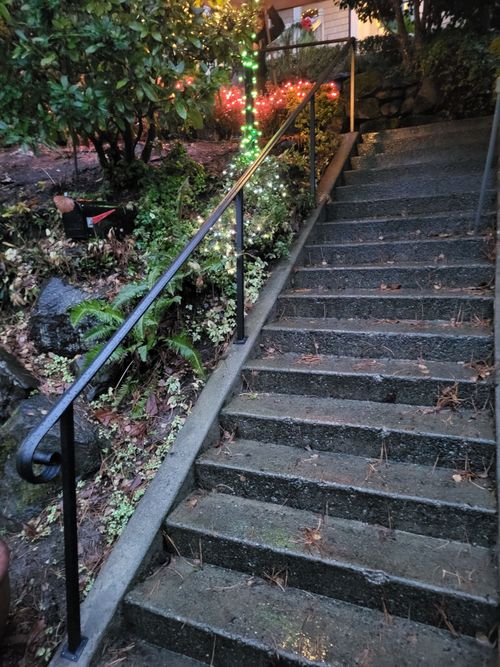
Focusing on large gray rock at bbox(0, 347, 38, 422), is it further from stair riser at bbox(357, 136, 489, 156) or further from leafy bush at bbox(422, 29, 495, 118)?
leafy bush at bbox(422, 29, 495, 118)

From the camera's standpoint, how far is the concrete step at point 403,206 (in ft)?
11.9

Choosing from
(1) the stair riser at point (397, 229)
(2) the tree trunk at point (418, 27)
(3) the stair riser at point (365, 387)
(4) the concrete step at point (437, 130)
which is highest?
(2) the tree trunk at point (418, 27)

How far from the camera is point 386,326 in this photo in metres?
2.76

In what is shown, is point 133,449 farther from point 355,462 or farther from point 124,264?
point 124,264

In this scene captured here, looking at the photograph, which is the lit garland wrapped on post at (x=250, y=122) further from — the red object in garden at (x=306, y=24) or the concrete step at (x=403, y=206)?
the red object in garden at (x=306, y=24)

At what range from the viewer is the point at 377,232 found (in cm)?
366

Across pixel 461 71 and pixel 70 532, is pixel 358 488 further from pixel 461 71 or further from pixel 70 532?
pixel 461 71

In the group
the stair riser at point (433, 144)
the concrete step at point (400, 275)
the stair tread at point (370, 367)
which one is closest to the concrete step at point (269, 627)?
the stair tread at point (370, 367)

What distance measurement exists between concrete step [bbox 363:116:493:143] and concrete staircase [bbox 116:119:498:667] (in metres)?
2.16

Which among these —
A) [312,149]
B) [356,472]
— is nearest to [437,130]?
[312,149]

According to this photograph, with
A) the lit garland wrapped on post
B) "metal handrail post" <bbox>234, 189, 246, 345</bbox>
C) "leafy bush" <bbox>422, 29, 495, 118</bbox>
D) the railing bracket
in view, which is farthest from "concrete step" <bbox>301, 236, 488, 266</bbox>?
"leafy bush" <bbox>422, 29, 495, 118</bbox>

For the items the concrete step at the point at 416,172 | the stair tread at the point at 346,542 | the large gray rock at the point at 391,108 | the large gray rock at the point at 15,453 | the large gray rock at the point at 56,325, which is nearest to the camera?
the stair tread at the point at 346,542

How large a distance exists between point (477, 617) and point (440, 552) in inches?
9.7

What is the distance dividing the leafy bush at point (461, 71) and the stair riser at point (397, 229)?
303 cm
